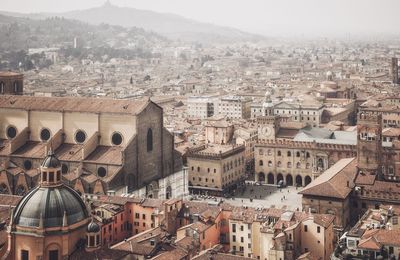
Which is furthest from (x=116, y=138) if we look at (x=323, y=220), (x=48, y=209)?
(x=48, y=209)

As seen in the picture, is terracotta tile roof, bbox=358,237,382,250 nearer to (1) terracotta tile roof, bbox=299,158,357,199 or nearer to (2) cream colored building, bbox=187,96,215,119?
(1) terracotta tile roof, bbox=299,158,357,199

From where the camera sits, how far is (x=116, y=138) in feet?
184

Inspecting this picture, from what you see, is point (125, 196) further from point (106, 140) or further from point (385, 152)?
point (385, 152)

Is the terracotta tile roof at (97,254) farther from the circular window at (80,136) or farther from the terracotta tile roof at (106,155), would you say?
the circular window at (80,136)

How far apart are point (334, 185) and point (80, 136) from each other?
20.8 metres

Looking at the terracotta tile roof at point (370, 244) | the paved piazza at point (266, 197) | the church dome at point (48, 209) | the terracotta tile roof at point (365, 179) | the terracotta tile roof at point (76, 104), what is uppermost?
the terracotta tile roof at point (76, 104)

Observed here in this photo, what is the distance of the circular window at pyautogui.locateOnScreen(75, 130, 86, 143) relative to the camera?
5694 cm

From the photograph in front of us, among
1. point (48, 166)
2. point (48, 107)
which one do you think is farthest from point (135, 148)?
point (48, 166)

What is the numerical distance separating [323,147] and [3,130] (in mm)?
30138

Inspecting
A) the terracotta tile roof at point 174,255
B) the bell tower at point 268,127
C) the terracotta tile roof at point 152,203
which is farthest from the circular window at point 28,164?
the bell tower at point 268,127

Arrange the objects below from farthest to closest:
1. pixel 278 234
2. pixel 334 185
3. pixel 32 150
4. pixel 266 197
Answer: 1. pixel 266 197
2. pixel 32 150
3. pixel 334 185
4. pixel 278 234

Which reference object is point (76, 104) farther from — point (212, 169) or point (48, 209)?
point (48, 209)

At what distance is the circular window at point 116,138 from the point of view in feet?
183

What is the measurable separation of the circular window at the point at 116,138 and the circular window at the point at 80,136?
2.59 metres
